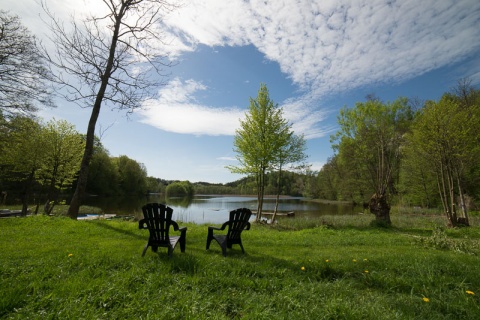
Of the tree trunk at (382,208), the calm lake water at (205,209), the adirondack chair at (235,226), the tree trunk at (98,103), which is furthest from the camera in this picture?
the calm lake water at (205,209)

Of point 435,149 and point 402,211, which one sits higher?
point 435,149

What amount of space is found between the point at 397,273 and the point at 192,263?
352 cm

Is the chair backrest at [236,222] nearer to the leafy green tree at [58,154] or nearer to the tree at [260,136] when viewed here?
the tree at [260,136]

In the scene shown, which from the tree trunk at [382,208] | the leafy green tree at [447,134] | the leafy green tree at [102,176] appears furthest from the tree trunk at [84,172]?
the leafy green tree at [102,176]

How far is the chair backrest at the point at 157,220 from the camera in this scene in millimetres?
4363

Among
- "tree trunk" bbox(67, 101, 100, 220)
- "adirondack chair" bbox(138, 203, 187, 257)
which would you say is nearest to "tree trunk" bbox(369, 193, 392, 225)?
"adirondack chair" bbox(138, 203, 187, 257)

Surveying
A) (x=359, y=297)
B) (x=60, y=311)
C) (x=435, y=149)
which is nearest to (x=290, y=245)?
(x=359, y=297)

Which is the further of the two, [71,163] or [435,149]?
[71,163]

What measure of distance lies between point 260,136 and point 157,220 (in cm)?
1011

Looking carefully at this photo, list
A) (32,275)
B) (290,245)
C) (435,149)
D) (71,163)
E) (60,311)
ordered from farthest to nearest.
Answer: (71,163)
(435,149)
(290,245)
(32,275)
(60,311)

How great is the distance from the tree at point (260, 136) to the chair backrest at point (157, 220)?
937 cm

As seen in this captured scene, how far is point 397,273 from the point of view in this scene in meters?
3.93

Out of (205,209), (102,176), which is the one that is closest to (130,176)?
(102,176)

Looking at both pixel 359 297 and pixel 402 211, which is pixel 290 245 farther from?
pixel 402 211
